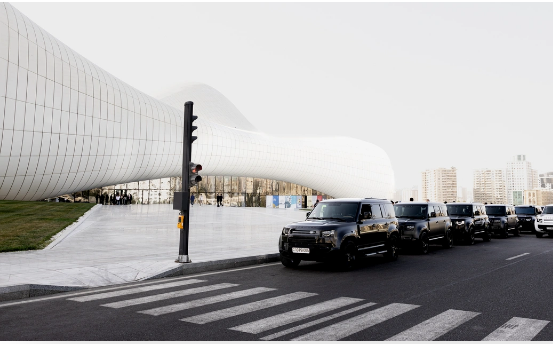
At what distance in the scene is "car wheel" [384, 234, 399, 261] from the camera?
13.6m

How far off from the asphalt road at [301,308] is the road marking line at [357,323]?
13 millimetres

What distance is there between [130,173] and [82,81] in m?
12.9

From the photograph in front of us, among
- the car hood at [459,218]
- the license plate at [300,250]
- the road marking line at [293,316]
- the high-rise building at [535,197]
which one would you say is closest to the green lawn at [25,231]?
the license plate at [300,250]

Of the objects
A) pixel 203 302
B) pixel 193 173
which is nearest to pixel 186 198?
pixel 193 173

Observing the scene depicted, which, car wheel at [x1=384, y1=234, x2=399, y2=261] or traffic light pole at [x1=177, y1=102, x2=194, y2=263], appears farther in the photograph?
car wheel at [x1=384, y1=234, x2=399, y2=261]

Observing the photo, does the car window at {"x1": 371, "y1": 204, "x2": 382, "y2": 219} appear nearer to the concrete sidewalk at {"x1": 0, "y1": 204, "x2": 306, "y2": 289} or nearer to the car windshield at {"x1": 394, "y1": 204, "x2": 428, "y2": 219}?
the concrete sidewalk at {"x1": 0, "y1": 204, "x2": 306, "y2": 289}

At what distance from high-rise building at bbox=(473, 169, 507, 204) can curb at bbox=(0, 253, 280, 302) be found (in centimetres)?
18823

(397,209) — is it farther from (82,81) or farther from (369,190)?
(369,190)

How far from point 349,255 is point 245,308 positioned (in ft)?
16.7

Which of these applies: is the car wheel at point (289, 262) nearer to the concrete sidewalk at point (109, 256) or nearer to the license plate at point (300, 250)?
the license plate at point (300, 250)

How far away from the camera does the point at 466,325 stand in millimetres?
6062

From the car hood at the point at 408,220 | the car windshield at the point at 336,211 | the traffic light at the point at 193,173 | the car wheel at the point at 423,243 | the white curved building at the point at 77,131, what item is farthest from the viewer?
the white curved building at the point at 77,131

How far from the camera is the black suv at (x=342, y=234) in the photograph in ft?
36.7

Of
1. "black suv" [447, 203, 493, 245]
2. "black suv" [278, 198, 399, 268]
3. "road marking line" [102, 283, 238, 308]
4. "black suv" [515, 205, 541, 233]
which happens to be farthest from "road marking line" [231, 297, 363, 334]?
"black suv" [515, 205, 541, 233]
